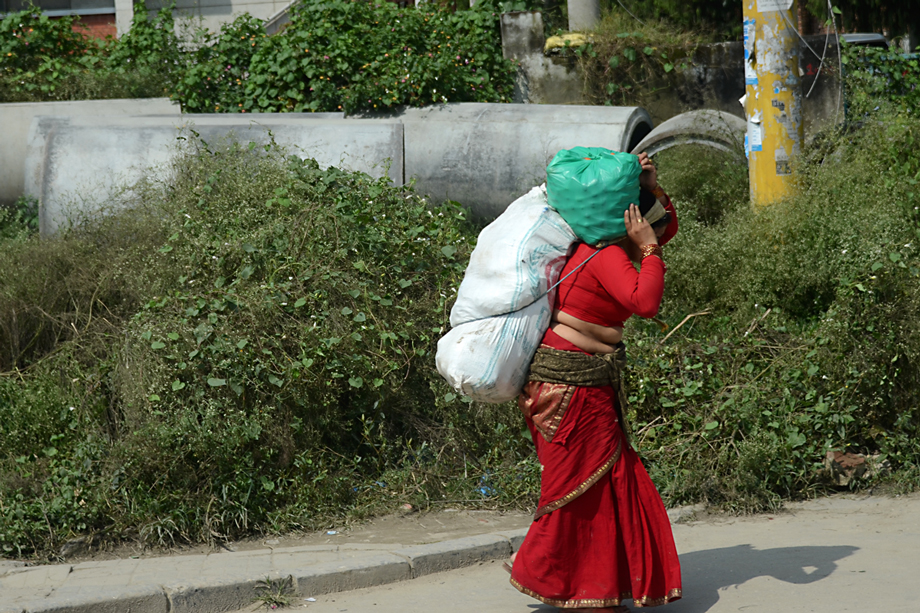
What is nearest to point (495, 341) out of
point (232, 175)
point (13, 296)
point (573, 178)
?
point (573, 178)

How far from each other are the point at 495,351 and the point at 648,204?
0.80 metres

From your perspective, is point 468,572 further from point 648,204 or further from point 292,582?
point 648,204

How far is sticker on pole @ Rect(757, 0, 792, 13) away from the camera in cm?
661

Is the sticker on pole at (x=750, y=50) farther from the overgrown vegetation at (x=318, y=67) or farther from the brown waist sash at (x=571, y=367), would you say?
the brown waist sash at (x=571, y=367)

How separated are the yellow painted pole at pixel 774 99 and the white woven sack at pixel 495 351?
3.88 metres

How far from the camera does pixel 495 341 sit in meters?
3.28

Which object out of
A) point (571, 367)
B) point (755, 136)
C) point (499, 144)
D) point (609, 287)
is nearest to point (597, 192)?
point (609, 287)

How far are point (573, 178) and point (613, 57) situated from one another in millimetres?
6123

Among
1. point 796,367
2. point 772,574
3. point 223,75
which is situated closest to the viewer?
point 772,574

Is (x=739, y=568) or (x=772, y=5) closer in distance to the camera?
(x=739, y=568)

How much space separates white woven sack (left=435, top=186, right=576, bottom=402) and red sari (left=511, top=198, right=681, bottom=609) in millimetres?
84

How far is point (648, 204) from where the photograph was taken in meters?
3.39

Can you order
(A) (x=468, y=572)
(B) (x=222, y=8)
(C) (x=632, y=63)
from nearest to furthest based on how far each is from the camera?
(A) (x=468, y=572) → (C) (x=632, y=63) → (B) (x=222, y=8)

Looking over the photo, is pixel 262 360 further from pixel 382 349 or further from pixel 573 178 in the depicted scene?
pixel 573 178
